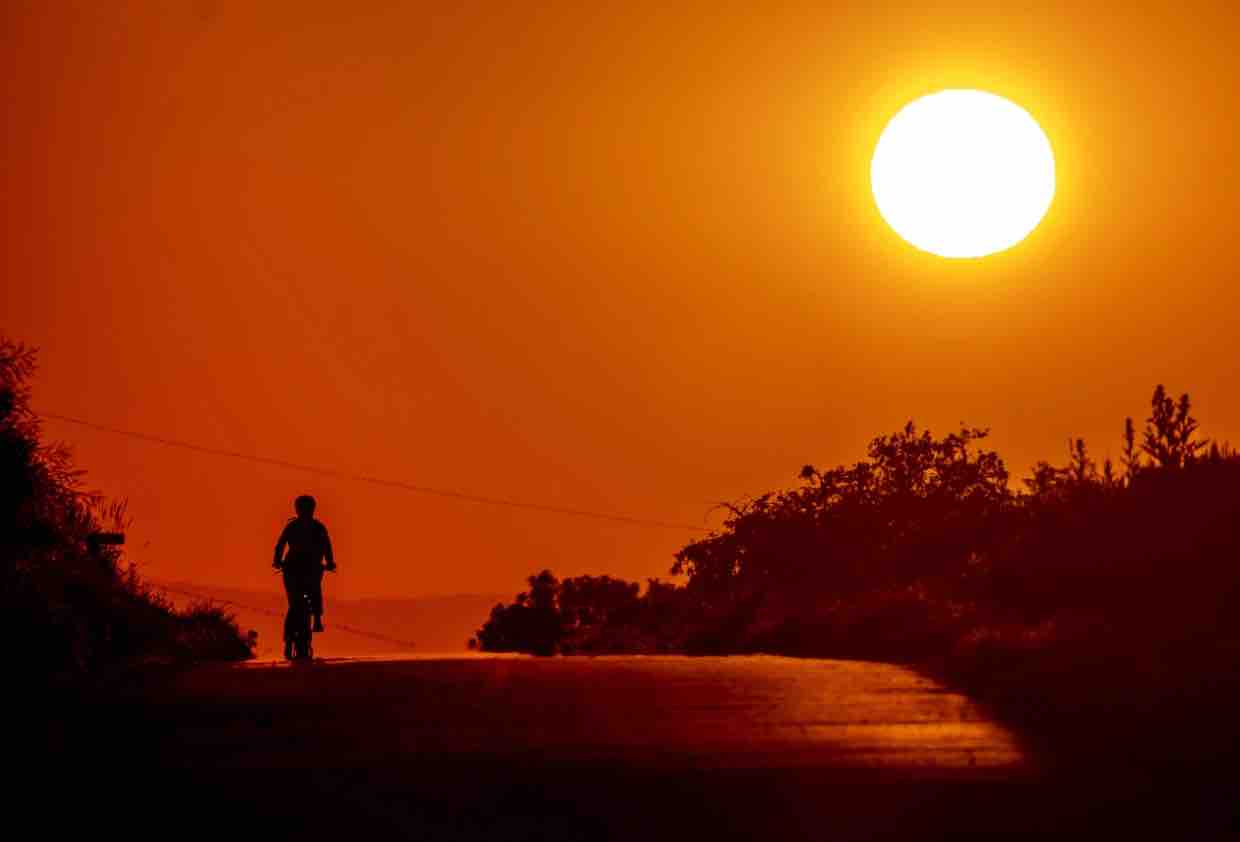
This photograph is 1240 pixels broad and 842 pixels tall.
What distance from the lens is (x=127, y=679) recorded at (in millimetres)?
15984

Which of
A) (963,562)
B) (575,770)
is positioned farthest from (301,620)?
(575,770)

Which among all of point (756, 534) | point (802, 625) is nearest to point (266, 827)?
point (802, 625)

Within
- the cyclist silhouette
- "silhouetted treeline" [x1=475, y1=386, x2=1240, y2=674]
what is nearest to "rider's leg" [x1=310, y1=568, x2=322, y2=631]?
the cyclist silhouette

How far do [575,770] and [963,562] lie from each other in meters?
15.8

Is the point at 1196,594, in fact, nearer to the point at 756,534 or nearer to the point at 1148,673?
the point at 1148,673

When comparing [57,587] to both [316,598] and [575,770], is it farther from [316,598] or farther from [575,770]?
[575,770]

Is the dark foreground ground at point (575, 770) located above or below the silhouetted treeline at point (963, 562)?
below

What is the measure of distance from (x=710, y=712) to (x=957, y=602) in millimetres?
10373

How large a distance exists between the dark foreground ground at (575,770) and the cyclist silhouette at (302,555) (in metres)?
8.72

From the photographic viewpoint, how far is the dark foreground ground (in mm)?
9594

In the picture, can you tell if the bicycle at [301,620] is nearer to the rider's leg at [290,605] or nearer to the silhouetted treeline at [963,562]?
the rider's leg at [290,605]

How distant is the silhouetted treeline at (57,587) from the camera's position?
63.2 ft

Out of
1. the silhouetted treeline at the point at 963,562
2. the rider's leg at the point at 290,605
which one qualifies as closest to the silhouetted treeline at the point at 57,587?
the rider's leg at the point at 290,605

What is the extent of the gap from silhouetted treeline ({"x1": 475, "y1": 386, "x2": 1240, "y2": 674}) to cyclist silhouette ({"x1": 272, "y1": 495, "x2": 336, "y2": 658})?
6.48 meters
